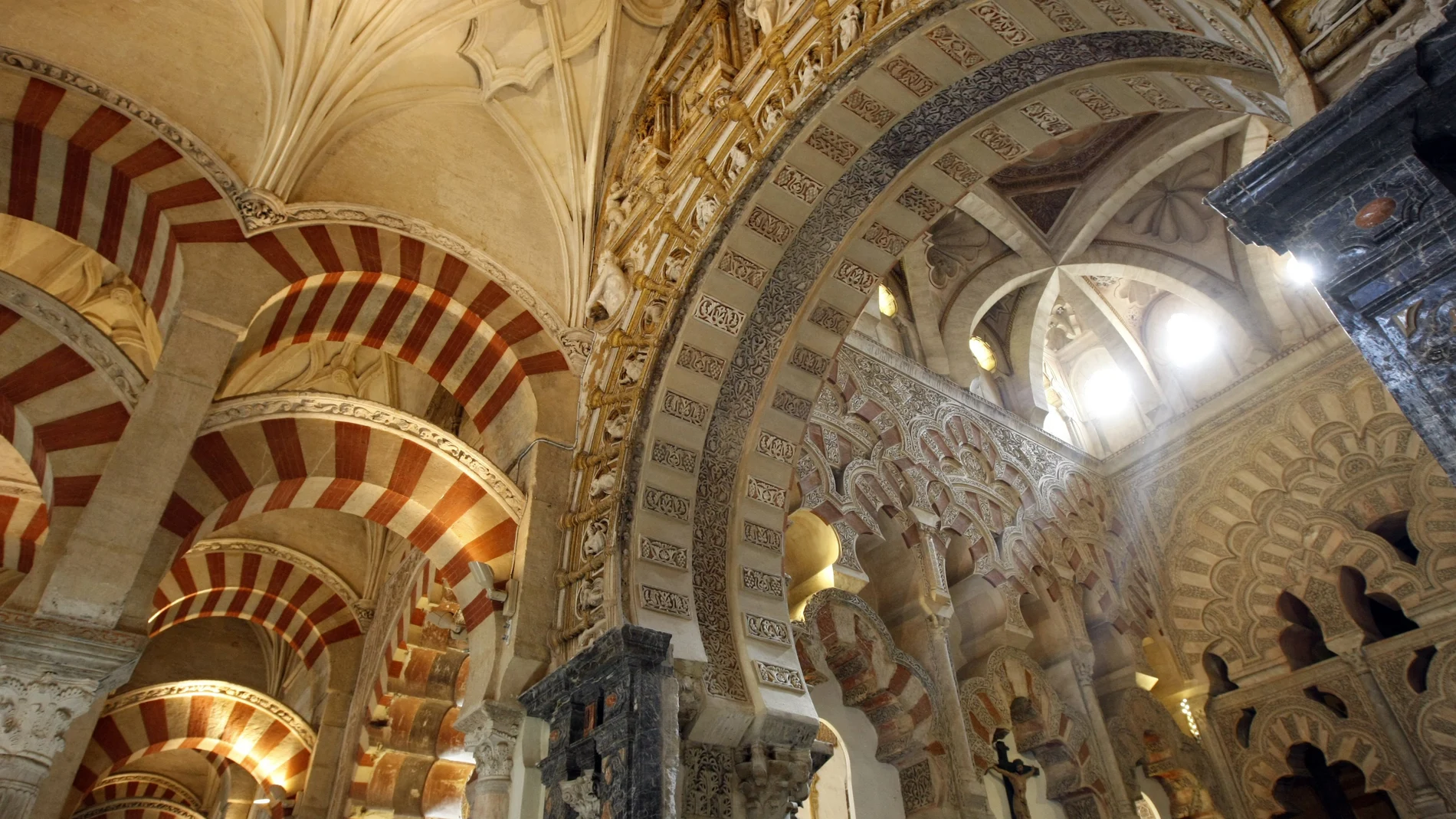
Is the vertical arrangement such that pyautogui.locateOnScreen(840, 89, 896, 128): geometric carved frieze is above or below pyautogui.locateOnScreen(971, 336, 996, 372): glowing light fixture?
below

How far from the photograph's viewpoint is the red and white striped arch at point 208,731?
354 inches

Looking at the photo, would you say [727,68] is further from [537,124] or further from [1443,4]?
[1443,4]

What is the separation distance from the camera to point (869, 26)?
4.70 m

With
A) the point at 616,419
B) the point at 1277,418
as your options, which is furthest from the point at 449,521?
A: the point at 1277,418

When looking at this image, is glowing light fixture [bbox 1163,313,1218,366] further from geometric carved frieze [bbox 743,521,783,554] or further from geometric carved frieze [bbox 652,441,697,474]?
geometric carved frieze [bbox 652,441,697,474]

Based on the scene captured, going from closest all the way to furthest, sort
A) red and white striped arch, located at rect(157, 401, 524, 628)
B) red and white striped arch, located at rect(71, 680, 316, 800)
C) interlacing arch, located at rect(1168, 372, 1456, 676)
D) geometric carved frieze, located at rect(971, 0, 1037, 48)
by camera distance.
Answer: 1. geometric carved frieze, located at rect(971, 0, 1037, 48)
2. red and white striped arch, located at rect(157, 401, 524, 628)
3. interlacing arch, located at rect(1168, 372, 1456, 676)
4. red and white striped arch, located at rect(71, 680, 316, 800)

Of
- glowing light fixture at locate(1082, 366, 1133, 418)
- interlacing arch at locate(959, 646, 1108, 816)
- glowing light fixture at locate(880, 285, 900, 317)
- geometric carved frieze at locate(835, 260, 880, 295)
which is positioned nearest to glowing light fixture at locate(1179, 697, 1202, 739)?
interlacing arch at locate(959, 646, 1108, 816)

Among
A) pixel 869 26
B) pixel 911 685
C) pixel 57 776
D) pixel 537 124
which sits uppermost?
pixel 537 124

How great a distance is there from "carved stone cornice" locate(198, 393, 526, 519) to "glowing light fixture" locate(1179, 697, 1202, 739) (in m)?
6.87

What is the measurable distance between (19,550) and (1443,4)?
9656mm

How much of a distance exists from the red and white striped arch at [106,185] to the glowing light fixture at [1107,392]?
9.25m

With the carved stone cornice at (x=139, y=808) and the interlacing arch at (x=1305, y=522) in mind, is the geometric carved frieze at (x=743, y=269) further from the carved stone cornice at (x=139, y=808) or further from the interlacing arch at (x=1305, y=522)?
the carved stone cornice at (x=139, y=808)

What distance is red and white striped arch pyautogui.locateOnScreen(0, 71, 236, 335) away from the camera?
4.95 metres

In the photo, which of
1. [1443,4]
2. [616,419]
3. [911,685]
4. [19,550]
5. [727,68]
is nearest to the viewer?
[1443,4]
